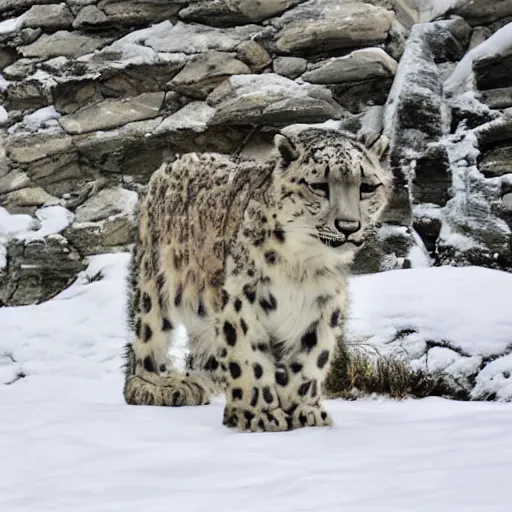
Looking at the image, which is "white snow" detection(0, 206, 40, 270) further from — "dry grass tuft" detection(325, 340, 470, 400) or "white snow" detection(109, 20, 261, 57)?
"dry grass tuft" detection(325, 340, 470, 400)

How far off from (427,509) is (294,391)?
191 cm

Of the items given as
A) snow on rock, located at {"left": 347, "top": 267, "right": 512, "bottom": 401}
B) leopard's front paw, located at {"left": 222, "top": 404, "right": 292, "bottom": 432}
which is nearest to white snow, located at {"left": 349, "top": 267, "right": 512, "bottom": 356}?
snow on rock, located at {"left": 347, "top": 267, "right": 512, "bottom": 401}

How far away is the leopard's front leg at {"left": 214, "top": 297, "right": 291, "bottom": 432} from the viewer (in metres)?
3.99

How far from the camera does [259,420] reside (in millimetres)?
3965

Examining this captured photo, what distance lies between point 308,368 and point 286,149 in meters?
1.02

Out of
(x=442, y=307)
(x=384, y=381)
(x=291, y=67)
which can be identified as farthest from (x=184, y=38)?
(x=384, y=381)

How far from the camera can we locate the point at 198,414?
4.36 meters

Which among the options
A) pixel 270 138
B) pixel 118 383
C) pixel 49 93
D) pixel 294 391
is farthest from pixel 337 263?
pixel 49 93

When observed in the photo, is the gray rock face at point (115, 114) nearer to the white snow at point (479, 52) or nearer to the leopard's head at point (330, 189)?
the white snow at point (479, 52)

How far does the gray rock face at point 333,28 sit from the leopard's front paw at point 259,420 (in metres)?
8.36

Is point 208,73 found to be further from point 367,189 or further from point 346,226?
point 346,226

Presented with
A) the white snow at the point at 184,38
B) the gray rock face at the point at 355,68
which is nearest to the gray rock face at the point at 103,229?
the white snow at the point at 184,38

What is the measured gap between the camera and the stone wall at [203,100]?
1071cm

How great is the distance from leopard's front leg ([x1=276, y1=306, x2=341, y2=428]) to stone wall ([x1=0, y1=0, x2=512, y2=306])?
617cm
